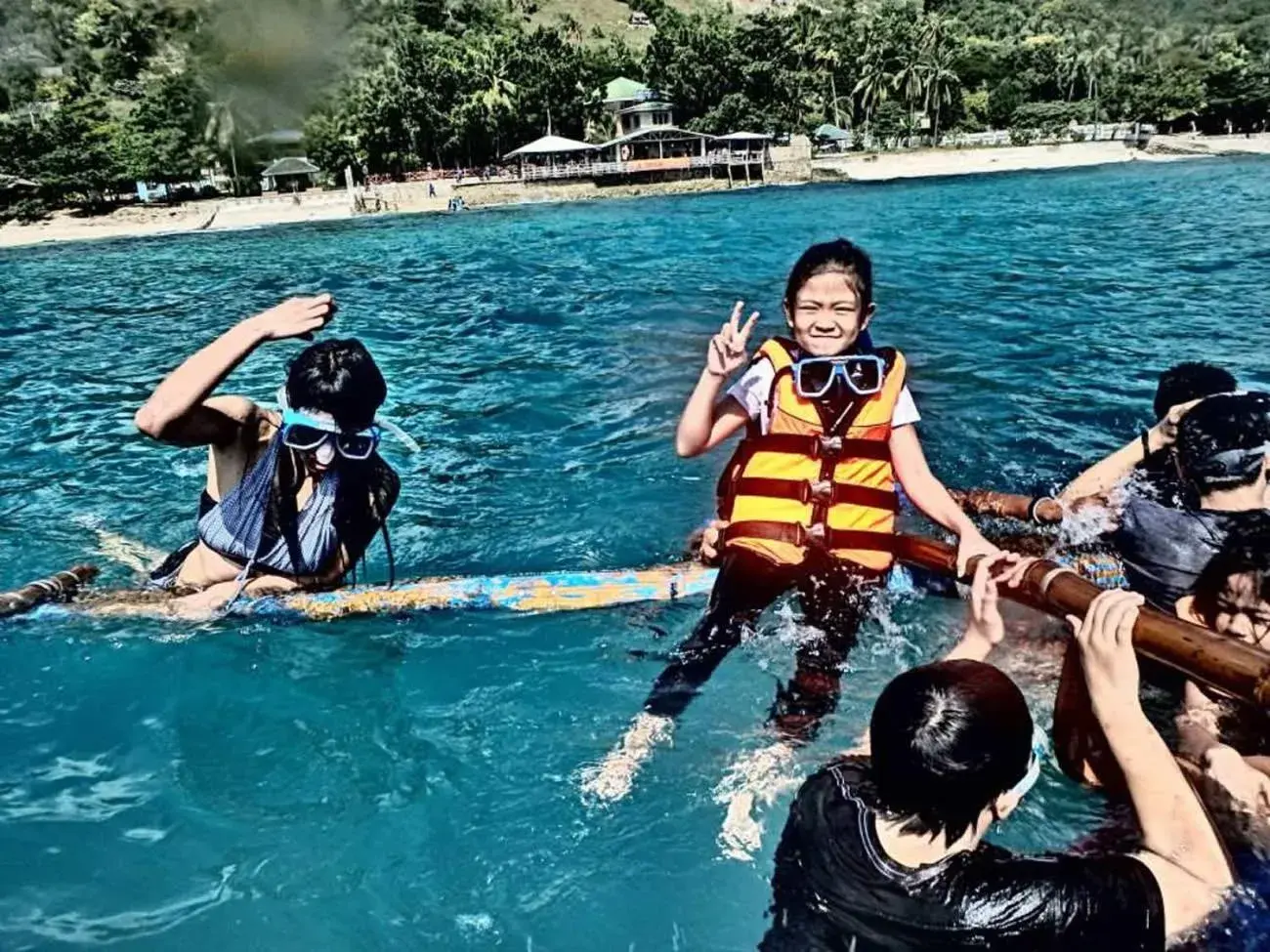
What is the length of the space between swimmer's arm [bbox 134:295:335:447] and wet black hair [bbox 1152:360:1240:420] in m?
4.28

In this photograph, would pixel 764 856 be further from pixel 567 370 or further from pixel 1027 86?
pixel 1027 86

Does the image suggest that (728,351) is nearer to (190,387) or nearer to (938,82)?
(190,387)

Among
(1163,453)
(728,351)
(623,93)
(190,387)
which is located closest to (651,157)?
(623,93)

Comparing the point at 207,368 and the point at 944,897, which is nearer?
the point at 944,897

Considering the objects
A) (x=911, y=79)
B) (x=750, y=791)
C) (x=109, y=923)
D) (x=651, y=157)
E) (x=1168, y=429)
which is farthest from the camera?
(x=911, y=79)

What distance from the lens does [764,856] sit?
352 cm

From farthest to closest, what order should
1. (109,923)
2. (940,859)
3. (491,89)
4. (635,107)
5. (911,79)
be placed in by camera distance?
(911,79)
(635,107)
(491,89)
(109,923)
(940,859)

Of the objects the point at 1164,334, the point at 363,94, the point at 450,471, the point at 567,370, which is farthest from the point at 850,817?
the point at 363,94

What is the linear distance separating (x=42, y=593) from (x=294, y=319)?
2487 millimetres

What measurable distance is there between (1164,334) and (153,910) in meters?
12.7

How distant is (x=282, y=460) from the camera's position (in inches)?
172

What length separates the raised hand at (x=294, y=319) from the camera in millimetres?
3945

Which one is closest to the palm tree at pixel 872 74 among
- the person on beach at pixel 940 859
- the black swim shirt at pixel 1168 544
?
the black swim shirt at pixel 1168 544

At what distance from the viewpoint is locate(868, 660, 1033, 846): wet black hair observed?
6.75 ft
